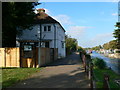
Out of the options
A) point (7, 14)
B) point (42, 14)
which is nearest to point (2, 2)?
point (7, 14)

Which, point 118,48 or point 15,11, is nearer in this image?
point 15,11

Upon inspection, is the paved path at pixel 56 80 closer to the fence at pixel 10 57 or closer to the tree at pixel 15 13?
the fence at pixel 10 57

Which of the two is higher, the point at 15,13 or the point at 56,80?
the point at 15,13

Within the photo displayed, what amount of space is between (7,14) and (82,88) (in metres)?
10.1

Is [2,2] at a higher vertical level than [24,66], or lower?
higher

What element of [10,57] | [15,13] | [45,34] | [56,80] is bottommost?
[56,80]

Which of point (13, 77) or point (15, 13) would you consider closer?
point (13, 77)

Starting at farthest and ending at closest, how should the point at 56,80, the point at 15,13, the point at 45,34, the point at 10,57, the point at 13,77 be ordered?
1. the point at 45,34
2. the point at 10,57
3. the point at 15,13
4. the point at 13,77
5. the point at 56,80

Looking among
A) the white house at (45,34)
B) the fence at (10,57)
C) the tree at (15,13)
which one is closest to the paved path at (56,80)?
the fence at (10,57)

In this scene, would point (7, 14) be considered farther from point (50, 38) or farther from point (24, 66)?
point (50, 38)

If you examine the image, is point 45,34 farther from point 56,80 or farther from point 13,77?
point 56,80

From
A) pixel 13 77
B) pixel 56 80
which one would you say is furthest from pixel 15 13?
pixel 56 80

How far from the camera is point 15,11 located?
601 inches

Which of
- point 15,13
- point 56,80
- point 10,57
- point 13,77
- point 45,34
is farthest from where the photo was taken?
point 45,34
